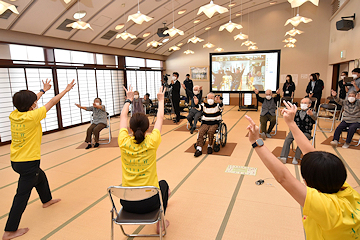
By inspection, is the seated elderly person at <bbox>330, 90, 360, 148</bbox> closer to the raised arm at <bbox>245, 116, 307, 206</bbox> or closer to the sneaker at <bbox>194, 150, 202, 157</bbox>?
Result: the sneaker at <bbox>194, 150, 202, 157</bbox>

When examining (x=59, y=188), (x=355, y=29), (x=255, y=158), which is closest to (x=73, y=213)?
(x=59, y=188)

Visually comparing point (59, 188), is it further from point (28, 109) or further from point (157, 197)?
point (157, 197)

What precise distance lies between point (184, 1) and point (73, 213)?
8117 mm

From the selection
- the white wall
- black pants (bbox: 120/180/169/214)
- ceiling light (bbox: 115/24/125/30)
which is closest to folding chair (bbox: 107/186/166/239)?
black pants (bbox: 120/180/169/214)

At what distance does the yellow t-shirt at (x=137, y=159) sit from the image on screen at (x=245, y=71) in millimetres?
9257

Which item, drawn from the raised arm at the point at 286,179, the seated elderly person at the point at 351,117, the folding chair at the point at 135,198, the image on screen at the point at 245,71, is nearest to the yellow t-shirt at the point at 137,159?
the folding chair at the point at 135,198

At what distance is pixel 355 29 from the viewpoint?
748cm

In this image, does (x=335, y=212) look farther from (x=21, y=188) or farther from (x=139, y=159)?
(x=21, y=188)

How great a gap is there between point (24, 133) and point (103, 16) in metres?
6.04

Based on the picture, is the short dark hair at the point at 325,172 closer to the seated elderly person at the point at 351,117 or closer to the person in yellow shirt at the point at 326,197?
the person in yellow shirt at the point at 326,197

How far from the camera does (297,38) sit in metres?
12.3

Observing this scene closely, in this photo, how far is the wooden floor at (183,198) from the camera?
8.44 feet

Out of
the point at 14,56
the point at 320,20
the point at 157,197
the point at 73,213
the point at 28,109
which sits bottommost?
the point at 73,213

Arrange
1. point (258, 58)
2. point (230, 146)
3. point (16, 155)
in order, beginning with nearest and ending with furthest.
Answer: point (16, 155) < point (230, 146) < point (258, 58)
